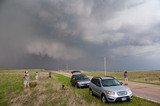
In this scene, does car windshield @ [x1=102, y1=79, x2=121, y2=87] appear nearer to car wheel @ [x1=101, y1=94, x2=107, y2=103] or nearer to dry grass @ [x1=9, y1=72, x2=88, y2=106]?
car wheel @ [x1=101, y1=94, x2=107, y2=103]

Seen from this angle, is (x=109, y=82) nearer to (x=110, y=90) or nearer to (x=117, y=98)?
(x=110, y=90)

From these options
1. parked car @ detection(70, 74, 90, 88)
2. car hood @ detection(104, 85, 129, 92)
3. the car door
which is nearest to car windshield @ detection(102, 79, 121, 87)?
the car door

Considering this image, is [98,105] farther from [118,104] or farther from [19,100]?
[19,100]

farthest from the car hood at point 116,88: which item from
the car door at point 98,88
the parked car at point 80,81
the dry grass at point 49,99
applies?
the parked car at point 80,81

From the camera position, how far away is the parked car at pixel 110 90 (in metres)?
20.2

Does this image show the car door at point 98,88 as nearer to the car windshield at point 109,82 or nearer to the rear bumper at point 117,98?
the car windshield at point 109,82

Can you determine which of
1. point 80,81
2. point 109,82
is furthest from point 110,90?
point 80,81

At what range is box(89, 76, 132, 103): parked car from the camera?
794 inches

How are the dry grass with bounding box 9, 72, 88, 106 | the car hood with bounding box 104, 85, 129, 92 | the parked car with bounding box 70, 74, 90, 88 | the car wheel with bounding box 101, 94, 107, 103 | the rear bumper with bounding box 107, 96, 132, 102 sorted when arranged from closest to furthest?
the rear bumper with bounding box 107, 96, 132, 102, the car hood with bounding box 104, 85, 129, 92, the car wheel with bounding box 101, 94, 107, 103, the dry grass with bounding box 9, 72, 88, 106, the parked car with bounding box 70, 74, 90, 88

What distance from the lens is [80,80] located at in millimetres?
36031

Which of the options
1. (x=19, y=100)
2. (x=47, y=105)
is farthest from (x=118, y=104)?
(x=19, y=100)

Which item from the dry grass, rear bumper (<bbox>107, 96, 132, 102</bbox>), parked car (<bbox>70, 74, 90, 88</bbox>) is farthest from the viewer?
parked car (<bbox>70, 74, 90, 88</bbox>)

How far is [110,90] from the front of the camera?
20.5m

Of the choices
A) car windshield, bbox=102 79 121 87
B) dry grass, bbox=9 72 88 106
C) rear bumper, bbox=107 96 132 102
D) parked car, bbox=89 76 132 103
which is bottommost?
dry grass, bbox=9 72 88 106
